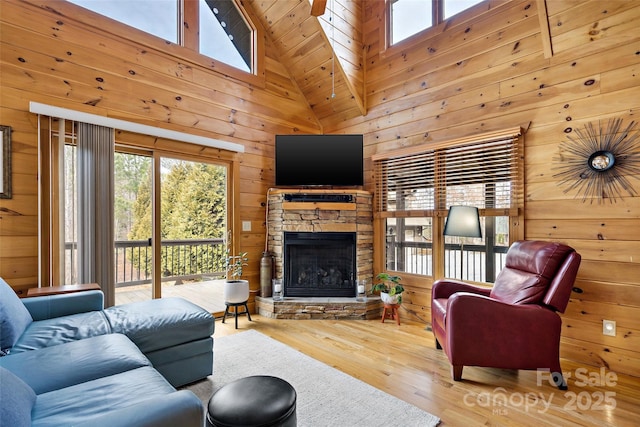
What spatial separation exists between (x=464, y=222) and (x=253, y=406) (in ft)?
7.98

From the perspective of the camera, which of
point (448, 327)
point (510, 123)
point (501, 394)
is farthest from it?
point (510, 123)

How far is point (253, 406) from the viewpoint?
52.9 inches

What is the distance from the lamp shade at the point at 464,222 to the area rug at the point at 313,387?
1588 mm

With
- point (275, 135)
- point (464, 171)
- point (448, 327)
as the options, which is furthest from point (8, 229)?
point (464, 171)

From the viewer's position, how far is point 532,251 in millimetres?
2598

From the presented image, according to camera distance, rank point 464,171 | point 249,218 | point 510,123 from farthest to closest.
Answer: point 249,218 → point 464,171 → point 510,123

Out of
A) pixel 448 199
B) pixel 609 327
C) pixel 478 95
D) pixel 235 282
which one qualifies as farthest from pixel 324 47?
pixel 609 327

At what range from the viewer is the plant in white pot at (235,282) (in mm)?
3602

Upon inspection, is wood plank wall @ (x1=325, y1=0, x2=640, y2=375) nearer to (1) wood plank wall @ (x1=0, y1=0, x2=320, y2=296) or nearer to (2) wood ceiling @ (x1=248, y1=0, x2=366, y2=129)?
(2) wood ceiling @ (x1=248, y1=0, x2=366, y2=129)

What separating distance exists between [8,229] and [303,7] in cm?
391

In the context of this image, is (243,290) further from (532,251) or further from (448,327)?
(532,251)

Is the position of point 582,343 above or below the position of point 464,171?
below

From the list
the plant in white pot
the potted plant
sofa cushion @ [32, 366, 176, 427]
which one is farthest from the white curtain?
the potted plant

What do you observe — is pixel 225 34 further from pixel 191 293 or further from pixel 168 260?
pixel 191 293
